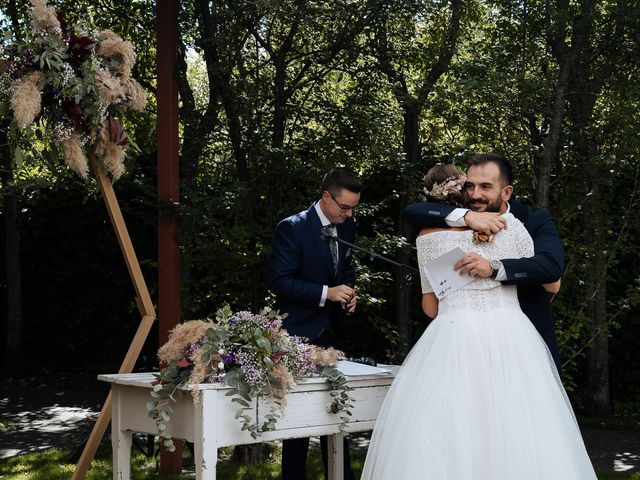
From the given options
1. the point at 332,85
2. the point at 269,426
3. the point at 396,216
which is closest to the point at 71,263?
the point at 396,216

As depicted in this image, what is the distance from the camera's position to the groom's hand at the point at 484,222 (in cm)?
405

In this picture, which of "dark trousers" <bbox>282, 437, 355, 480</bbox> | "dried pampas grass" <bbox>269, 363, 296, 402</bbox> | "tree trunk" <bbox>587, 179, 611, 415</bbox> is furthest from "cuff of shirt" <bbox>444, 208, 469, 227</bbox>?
"tree trunk" <bbox>587, 179, 611, 415</bbox>

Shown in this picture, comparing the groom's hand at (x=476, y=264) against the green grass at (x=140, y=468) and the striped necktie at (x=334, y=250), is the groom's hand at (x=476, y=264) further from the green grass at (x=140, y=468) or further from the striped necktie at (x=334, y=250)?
the green grass at (x=140, y=468)

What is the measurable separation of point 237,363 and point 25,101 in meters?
1.67

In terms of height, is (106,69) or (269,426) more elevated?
(106,69)

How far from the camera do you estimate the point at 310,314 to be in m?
5.26

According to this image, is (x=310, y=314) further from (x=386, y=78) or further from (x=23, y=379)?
(x=23, y=379)

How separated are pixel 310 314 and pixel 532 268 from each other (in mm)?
1537

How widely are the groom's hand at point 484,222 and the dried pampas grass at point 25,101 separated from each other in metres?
2.13

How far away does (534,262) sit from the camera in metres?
4.11

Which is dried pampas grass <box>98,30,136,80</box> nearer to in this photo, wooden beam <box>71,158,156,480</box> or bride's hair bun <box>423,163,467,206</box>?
wooden beam <box>71,158,156,480</box>

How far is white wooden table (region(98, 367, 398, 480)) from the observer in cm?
395

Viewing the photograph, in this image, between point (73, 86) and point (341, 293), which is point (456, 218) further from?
point (73, 86)

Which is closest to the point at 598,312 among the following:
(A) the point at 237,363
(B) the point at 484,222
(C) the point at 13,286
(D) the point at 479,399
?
(B) the point at 484,222
